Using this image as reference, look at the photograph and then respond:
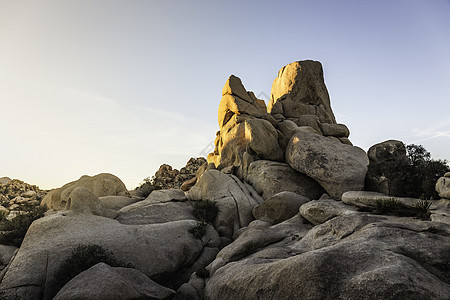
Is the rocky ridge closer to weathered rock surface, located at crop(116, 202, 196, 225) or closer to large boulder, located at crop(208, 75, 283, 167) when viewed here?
weathered rock surface, located at crop(116, 202, 196, 225)

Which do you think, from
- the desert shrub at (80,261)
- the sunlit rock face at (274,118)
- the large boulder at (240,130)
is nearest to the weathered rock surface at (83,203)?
the desert shrub at (80,261)

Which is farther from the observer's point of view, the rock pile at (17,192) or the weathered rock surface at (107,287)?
the rock pile at (17,192)

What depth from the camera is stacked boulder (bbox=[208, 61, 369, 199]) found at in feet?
111

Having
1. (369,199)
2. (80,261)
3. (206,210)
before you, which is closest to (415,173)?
(369,199)

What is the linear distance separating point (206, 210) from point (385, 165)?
58.8ft

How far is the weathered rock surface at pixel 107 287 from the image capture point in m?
12.6

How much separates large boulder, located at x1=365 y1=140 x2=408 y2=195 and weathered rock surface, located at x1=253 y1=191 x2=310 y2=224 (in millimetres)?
7974

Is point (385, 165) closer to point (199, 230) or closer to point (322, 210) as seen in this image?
point (322, 210)

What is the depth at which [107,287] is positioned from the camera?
12867mm

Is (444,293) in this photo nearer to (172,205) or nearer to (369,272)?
(369,272)

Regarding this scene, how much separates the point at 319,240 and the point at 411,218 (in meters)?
5.49

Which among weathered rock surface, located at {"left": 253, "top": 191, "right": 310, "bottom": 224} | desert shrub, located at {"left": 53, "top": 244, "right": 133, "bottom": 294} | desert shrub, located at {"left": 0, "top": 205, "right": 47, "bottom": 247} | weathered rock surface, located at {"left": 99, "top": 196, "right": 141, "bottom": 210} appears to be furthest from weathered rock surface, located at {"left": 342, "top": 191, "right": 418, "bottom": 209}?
desert shrub, located at {"left": 0, "top": 205, "right": 47, "bottom": 247}

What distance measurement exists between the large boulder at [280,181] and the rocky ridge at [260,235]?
0.13m

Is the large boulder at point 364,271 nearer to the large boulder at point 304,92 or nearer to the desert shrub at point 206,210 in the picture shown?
the desert shrub at point 206,210
